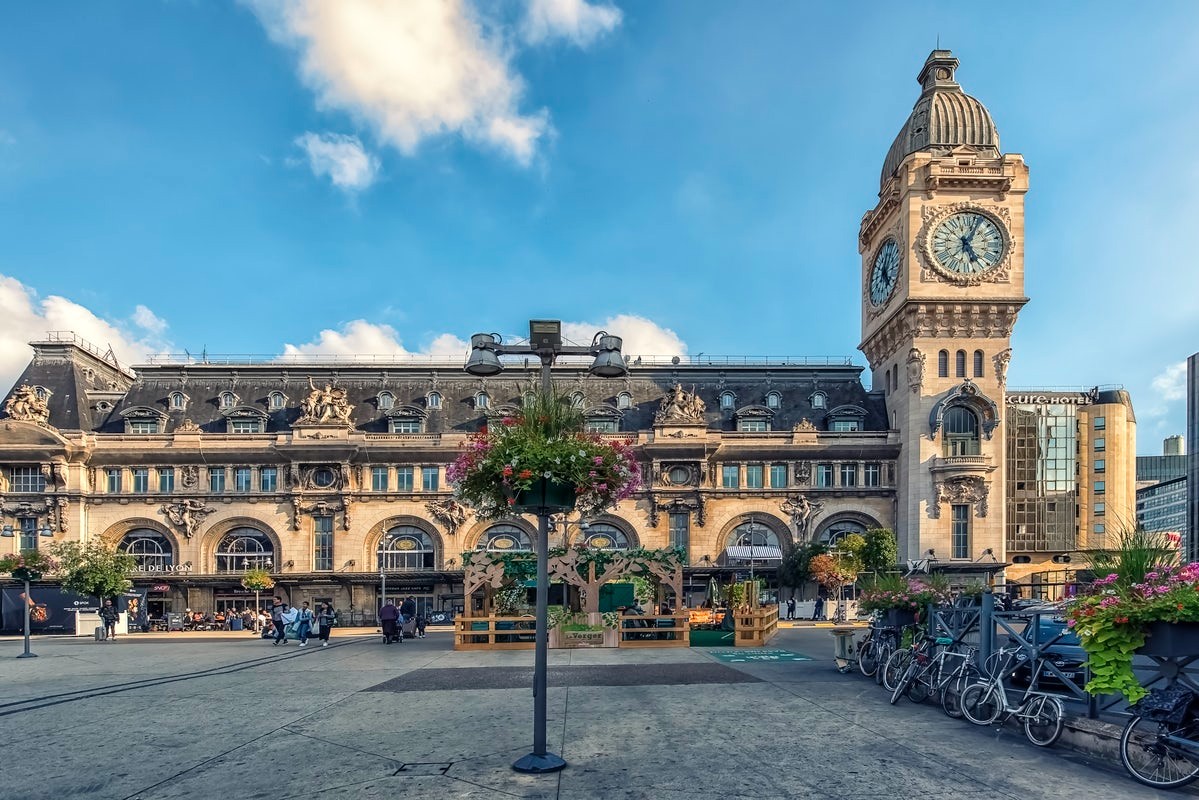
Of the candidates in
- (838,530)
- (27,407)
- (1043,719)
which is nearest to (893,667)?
(1043,719)

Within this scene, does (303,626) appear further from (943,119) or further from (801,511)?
(943,119)

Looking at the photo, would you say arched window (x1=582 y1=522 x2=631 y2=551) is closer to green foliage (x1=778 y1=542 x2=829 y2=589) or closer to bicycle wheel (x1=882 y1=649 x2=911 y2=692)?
green foliage (x1=778 y1=542 x2=829 y2=589)

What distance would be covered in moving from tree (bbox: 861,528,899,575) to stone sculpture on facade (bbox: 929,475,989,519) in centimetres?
499

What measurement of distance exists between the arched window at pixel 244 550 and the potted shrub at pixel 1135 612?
159 ft

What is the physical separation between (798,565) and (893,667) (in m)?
31.8

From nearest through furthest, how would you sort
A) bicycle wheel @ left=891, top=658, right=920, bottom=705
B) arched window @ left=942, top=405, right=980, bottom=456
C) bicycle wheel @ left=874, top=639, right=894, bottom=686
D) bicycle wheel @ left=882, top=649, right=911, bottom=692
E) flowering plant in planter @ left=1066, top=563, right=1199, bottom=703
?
flowering plant in planter @ left=1066, top=563, right=1199, bottom=703 < bicycle wheel @ left=891, top=658, right=920, bottom=705 < bicycle wheel @ left=882, top=649, right=911, bottom=692 < bicycle wheel @ left=874, top=639, right=894, bottom=686 < arched window @ left=942, top=405, right=980, bottom=456

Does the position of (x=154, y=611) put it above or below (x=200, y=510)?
below

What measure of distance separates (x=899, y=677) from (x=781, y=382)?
141 ft

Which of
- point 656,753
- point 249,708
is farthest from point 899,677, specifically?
point 249,708

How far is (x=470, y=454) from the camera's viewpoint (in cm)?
1248

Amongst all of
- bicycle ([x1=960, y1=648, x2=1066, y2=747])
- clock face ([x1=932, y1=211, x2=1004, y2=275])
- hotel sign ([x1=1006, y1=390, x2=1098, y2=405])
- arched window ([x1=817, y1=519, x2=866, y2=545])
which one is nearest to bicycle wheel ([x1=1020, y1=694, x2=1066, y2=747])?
bicycle ([x1=960, y1=648, x2=1066, y2=747])

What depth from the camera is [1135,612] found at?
8500 mm

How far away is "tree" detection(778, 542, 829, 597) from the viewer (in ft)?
147

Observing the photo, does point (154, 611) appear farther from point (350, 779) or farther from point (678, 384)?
point (350, 779)
